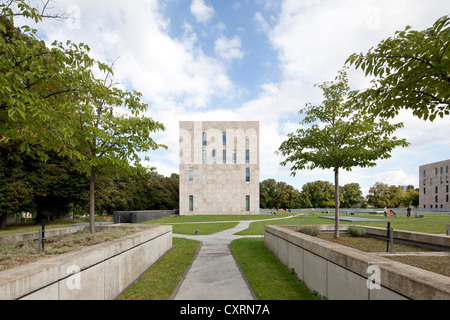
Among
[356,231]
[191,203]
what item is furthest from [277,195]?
[356,231]

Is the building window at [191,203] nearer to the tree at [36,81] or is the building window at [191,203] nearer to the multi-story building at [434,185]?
the tree at [36,81]

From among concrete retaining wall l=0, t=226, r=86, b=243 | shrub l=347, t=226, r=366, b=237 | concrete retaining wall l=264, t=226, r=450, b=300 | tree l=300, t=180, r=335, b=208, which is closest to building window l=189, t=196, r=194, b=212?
concrete retaining wall l=0, t=226, r=86, b=243

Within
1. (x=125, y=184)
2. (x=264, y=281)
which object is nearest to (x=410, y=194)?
(x=125, y=184)

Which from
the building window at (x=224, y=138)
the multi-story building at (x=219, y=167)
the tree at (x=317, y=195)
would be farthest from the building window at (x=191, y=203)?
the tree at (x=317, y=195)

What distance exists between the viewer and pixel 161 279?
22.6 feet

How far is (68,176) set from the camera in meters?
25.0

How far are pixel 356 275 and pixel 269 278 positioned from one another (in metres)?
3.26

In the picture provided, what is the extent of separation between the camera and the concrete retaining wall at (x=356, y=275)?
9.53 ft

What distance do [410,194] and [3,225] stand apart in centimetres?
11430

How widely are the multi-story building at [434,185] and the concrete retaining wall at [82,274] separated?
10397cm

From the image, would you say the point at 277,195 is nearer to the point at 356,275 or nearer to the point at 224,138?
the point at 224,138

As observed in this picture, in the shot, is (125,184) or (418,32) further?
(125,184)

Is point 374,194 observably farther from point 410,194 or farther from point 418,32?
point 418,32

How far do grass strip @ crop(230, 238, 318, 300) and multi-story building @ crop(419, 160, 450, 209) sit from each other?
99.2 meters
